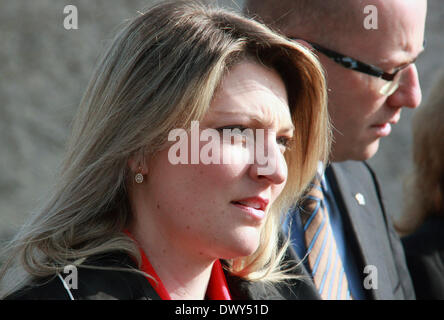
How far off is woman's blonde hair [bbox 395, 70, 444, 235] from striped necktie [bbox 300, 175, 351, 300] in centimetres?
101

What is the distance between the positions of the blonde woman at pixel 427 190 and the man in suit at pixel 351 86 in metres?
0.54

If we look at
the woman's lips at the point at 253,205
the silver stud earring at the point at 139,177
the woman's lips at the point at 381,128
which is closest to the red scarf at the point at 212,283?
the silver stud earring at the point at 139,177

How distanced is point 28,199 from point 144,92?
4.27 metres

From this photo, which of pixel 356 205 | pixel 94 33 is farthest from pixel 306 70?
pixel 94 33

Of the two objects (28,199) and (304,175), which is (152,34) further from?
(28,199)

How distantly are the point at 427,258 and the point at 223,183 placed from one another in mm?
1737

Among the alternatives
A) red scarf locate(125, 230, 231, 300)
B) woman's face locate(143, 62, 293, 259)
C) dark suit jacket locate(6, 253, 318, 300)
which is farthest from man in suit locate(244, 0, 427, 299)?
dark suit jacket locate(6, 253, 318, 300)

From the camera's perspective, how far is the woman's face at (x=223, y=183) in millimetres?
1758

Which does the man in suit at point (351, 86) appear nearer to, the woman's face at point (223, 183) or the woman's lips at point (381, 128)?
the woman's lips at point (381, 128)

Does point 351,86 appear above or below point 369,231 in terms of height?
above

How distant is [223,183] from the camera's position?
5.76 feet

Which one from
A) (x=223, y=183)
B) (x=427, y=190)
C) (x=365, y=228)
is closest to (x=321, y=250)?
(x=365, y=228)

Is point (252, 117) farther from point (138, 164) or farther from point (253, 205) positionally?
point (138, 164)

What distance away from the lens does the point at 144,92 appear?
1814 mm
